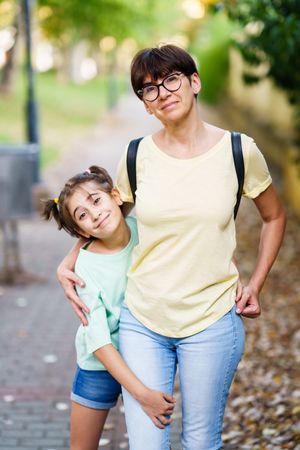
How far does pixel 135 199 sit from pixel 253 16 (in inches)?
160

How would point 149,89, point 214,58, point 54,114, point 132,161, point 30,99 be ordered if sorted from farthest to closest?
point 214,58 < point 54,114 < point 30,99 < point 132,161 < point 149,89

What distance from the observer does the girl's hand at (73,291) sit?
2.97 metres

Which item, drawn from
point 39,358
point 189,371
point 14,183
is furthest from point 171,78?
point 14,183

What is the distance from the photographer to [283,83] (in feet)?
32.1

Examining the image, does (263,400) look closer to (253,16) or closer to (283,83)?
(253,16)

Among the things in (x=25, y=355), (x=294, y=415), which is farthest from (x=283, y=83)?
(x=294, y=415)

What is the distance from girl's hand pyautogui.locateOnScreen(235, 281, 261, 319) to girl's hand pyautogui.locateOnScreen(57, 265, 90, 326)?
536 millimetres

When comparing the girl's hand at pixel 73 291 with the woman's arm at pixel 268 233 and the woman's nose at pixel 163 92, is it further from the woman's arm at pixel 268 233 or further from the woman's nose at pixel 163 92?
the woman's nose at pixel 163 92

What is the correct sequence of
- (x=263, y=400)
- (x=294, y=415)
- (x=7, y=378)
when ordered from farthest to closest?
(x=7, y=378), (x=263, y=400), (x=294, y=415)

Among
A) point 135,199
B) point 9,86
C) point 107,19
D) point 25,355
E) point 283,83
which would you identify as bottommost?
point 9,86

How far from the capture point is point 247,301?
9.64 feet

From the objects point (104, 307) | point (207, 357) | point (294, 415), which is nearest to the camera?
point (207, 357)

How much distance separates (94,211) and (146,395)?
2.23 feet

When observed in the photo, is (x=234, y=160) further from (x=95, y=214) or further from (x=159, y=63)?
(x=95, y=214)
